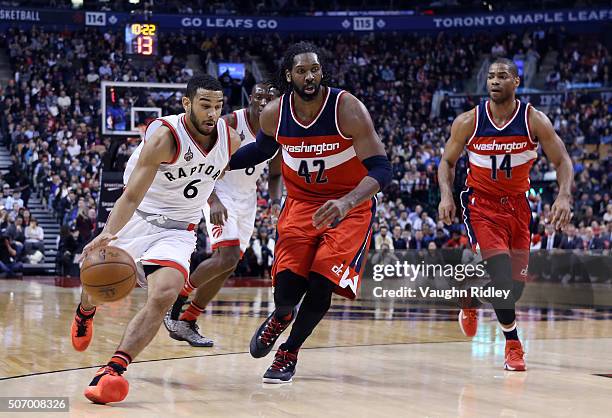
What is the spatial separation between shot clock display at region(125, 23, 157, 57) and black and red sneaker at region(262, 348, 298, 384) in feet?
44.8

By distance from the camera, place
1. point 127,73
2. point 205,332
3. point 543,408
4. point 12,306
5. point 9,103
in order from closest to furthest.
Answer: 1. point 543,408
2. point 205,332
3. point 12,306
4. point 9,103
5. point 127,73

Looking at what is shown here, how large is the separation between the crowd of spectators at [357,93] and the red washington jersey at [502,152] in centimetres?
806

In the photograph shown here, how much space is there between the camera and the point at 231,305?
10.4 metres

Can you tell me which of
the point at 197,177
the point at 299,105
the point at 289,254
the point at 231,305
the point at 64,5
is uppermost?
the point at 64,5

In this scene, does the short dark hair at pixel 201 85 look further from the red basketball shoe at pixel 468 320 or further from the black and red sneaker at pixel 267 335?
the red basketball shoe at pixel 468 320

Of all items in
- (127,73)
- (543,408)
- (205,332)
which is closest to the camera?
(543,408)

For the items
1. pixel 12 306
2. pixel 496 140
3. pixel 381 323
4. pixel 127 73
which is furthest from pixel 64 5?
pixel 496 140

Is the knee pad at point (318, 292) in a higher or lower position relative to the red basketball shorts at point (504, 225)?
lower

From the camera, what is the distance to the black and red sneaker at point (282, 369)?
16.9ft

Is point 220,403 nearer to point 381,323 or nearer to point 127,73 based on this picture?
point 381,323

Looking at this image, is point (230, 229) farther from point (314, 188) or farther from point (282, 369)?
point (282, 369)

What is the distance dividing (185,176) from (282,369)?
3.91ft

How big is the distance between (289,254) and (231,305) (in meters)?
5.35

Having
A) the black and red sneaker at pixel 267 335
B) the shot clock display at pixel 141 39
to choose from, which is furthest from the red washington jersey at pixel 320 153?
the shot clock display at pixel 141 39
